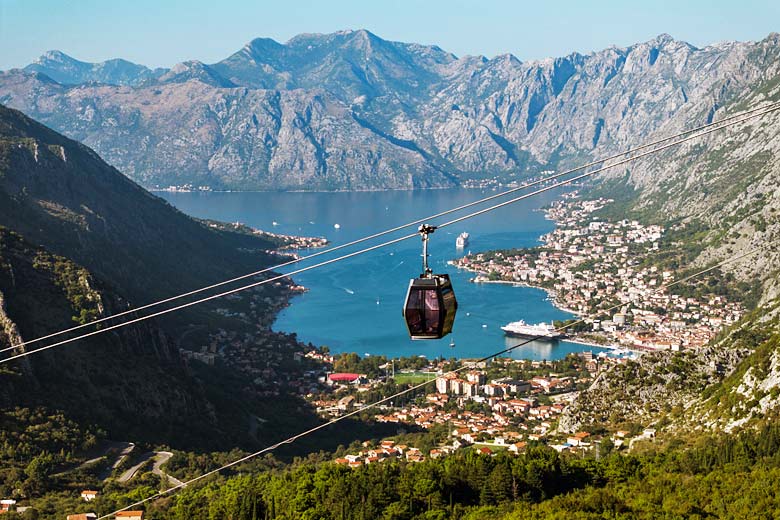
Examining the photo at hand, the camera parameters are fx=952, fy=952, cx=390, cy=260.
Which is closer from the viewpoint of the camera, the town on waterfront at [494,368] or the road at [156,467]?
the road at [156,467]

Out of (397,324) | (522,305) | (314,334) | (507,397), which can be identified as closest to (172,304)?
(314,334)

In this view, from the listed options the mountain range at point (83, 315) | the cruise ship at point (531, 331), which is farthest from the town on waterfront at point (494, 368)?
the mountain range at point (83, 315)

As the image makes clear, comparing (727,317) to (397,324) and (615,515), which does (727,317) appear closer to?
(397,324)

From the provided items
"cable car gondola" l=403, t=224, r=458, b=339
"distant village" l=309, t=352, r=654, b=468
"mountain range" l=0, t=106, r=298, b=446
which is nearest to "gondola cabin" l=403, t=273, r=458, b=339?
"cable car gondola" l=403, t=224, r=458, b=339

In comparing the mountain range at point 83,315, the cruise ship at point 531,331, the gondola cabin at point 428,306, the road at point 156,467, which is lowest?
the cruise ship at point 531,331

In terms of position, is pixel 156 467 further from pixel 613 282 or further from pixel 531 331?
pixel 613 282

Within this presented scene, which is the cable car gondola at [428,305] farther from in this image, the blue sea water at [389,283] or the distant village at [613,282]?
the blue sea water at [389,283]

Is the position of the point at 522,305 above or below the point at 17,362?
below

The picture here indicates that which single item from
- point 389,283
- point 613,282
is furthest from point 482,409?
point 613,282
